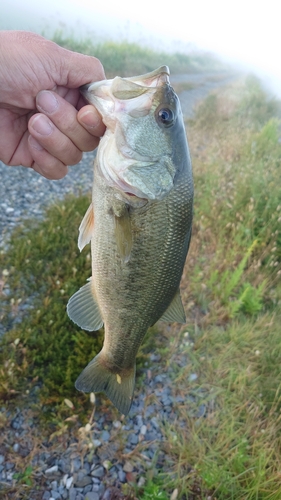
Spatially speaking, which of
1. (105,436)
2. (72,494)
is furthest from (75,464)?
(105,436)

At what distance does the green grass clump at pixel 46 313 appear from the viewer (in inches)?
115

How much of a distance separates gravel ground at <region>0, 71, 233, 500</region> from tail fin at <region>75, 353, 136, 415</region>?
802 mm

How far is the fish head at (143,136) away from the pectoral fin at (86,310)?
634 mm

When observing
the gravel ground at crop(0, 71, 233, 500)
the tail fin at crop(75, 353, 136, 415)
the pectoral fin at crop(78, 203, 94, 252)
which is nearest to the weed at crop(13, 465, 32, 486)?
the gravel ground at crop(0, 71, 233, 500)

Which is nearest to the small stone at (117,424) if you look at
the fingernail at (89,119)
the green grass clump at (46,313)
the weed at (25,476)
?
the green grass clump at (46,313)

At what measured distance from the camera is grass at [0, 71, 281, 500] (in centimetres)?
Result: 262

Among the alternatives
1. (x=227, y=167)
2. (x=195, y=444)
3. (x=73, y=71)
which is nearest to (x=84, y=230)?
(x=73, y=71)

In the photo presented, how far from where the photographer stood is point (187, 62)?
90.7 ft

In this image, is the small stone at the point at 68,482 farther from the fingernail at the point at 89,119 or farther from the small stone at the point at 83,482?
the fingernail at the point at 89,119

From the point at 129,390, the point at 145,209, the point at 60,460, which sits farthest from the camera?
the point at 60,460

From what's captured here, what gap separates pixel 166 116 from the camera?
63.9 inches

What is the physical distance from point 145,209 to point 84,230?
0.37m

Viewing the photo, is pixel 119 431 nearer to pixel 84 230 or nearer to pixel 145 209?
pixel 84 230

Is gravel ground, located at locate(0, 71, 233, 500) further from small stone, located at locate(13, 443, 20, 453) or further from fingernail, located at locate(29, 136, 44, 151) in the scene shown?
fingernail, located at locate(29, 136, 44, 151)
